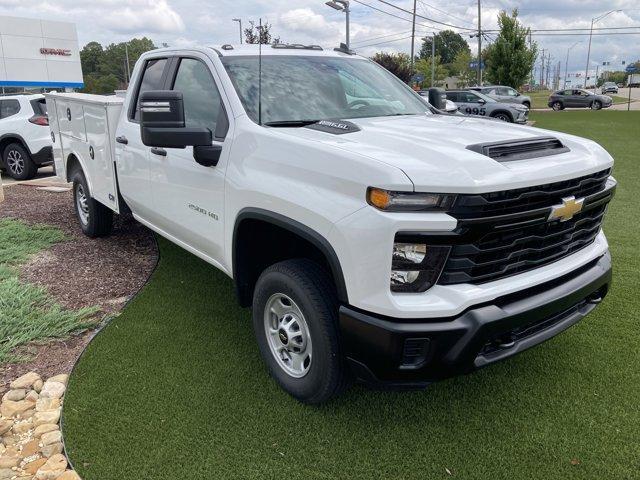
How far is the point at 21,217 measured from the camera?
722cm

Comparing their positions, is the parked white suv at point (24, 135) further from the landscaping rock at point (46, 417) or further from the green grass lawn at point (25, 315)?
the landscaping rock at point (46, 417)

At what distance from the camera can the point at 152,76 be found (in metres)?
4.38

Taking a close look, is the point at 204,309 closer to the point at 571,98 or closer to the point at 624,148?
the point at 624,148

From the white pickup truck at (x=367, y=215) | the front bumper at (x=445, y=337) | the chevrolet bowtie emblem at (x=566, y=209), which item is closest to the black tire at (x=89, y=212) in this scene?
the white pickup truck at (x=367, y=215)

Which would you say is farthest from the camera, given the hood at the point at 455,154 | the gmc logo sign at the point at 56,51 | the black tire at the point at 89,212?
the gmc logo sign at the point at 56,51

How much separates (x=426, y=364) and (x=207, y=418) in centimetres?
A: 128

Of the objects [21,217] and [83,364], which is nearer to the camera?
[83,364]

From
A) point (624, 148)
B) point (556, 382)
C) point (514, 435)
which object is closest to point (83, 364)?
point (514, 435)

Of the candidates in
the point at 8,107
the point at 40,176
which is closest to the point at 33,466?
the point at 8,107

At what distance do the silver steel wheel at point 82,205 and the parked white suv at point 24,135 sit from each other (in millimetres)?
4771

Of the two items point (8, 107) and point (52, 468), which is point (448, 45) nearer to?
point (8, 107)

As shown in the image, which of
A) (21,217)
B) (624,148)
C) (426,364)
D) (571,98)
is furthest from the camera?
(571,98)

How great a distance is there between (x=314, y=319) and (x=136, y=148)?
2.47 m

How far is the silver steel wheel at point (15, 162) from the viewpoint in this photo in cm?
1051
